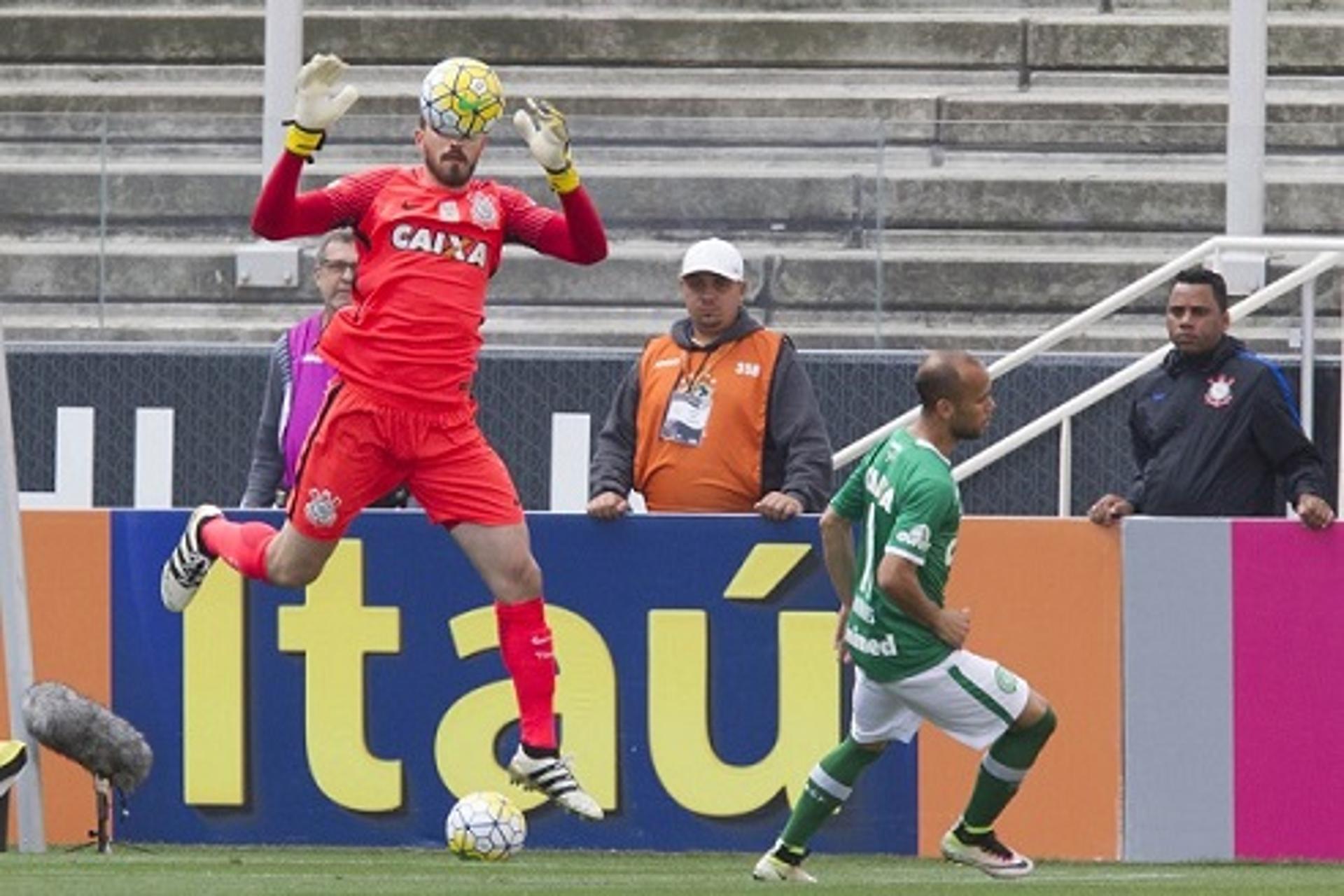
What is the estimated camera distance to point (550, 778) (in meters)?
12.0

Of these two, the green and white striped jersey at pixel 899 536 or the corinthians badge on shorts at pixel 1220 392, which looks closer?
the green and white striped jersey at pixel 899 536

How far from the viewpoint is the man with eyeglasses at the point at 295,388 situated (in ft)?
46.5

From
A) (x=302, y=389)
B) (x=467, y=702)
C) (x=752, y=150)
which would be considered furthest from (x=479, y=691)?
(x=752, y=150)

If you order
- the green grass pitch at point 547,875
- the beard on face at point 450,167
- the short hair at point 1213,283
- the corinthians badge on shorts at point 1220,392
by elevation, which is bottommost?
the green grass pitch at point 547,875

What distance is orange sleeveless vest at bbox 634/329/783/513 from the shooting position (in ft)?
44.5

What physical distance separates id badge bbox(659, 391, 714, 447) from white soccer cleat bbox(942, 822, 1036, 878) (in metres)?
2.27

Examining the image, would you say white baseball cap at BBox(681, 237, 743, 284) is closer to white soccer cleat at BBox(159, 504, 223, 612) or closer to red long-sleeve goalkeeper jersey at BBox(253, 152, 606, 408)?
red long-sleeve goalkeeper jersey at BBox(253, 152, 606, 408)

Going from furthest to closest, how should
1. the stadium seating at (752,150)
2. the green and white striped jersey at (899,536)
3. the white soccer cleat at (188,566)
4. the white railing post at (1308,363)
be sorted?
the stadium seating at (752,150) → the white railing post at (1308,363) → the white soccer cleat at (188,566) → the green and white striped jersey at (899,536)

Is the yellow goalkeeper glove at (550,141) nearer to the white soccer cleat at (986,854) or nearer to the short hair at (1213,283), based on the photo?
the white soccer cleat at (986,854)

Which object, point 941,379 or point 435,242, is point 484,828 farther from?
point 941,379

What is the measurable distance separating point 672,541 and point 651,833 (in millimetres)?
1042

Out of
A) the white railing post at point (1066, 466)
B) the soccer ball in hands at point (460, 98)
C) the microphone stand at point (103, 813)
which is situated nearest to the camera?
the soccer ball in hands at point (460, 98)

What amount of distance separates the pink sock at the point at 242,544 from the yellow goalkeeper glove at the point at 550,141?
5.05 ft

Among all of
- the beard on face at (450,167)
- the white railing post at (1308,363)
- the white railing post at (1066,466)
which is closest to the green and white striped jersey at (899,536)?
the beard on face at (450,167)
